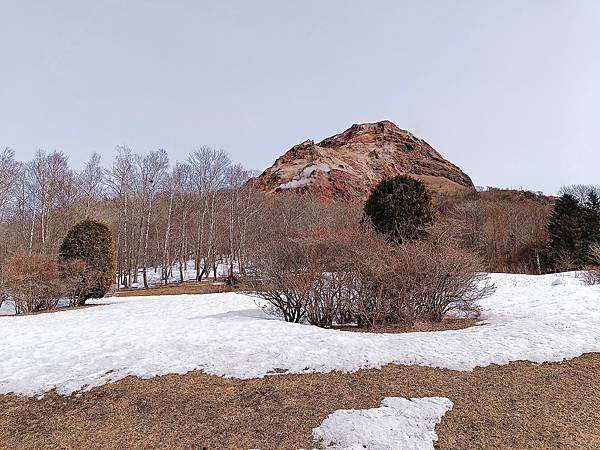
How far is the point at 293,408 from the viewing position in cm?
448

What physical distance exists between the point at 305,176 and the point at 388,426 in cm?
5339

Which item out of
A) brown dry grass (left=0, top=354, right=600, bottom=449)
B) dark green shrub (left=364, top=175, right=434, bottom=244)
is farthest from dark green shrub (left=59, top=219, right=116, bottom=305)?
dark green shrub (left=364, top=175, right=434, bottom=244)

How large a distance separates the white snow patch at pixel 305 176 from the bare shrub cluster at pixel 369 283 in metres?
45.4

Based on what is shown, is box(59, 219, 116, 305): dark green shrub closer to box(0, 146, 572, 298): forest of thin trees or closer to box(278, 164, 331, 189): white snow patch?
box(0, 146, 572, 298): forest of thin trees

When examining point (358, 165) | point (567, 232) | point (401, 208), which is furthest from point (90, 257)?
point (358, 165)

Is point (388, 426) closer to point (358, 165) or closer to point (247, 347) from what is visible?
point (247, 347)

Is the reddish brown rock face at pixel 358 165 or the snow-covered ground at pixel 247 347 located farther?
the reddish brown rock face at pixel 358 165

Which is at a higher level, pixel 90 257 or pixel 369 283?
pixel 90 257

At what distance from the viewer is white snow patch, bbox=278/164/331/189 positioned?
55.0m

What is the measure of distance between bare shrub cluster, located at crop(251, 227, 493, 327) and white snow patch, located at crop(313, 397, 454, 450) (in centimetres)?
438

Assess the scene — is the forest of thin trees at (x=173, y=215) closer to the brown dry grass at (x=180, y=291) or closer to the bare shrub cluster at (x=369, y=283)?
the brown dry grass at (x=180, y=291)

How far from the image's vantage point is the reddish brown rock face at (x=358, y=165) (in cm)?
5584

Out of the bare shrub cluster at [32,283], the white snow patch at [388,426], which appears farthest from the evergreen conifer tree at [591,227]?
the bare shrub cluster at [32,283]

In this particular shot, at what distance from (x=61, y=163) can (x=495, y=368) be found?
2951cm
